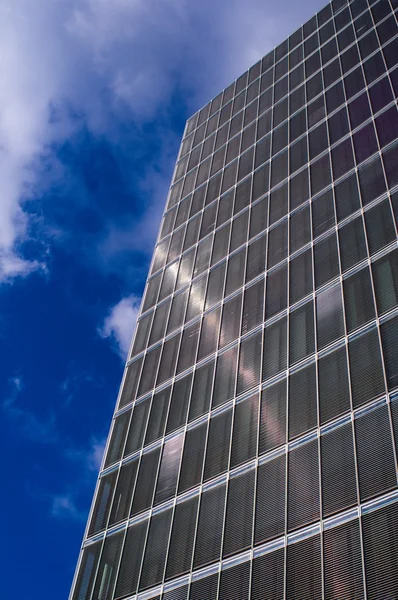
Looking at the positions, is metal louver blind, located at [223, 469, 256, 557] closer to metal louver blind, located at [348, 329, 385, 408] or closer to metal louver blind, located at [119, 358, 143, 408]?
metal louver blind, located at [348, 329, 385, 408]

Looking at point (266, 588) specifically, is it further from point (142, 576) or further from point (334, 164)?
point (334, 164)

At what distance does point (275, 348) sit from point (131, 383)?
11933 mm

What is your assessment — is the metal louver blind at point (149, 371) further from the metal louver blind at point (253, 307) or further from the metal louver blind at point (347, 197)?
the metal louver blind at point (347, 197)

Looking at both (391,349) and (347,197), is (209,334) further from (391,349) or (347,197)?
(391,349)

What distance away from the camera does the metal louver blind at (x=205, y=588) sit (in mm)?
25328

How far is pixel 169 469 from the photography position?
3238 centimetres

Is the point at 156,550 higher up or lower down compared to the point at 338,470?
lower down

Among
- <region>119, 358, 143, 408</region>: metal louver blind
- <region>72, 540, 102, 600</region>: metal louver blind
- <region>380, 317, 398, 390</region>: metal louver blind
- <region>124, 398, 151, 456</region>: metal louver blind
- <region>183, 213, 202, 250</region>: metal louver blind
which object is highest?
<region>183, 213, 202, 250</region>: metal louver blind

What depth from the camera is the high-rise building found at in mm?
23703

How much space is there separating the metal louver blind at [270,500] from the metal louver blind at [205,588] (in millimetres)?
2265

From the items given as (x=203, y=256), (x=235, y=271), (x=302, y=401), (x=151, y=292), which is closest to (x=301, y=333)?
(x=302, y=401)

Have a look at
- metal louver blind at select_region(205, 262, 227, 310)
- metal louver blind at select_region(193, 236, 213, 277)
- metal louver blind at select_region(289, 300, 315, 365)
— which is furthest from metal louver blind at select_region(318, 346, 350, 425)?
metal louver blind at select_region(193, 236, 213, 277)

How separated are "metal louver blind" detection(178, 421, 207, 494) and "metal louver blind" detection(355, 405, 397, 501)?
8.73 meters

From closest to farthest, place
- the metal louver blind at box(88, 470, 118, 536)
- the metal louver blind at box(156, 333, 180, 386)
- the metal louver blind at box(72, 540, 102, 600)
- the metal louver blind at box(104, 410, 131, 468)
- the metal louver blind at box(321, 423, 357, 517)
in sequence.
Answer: the metal louver blind at box(321, 423, 357, 517) < the metal louver blind at box(72, 540, 102, 600) < the metal louver blind at box(88, 470, 118, 536) < the metal louver blind at box(104, 410, 131, 468) < the metal louver blind at box(156, 333, 180, 386)
